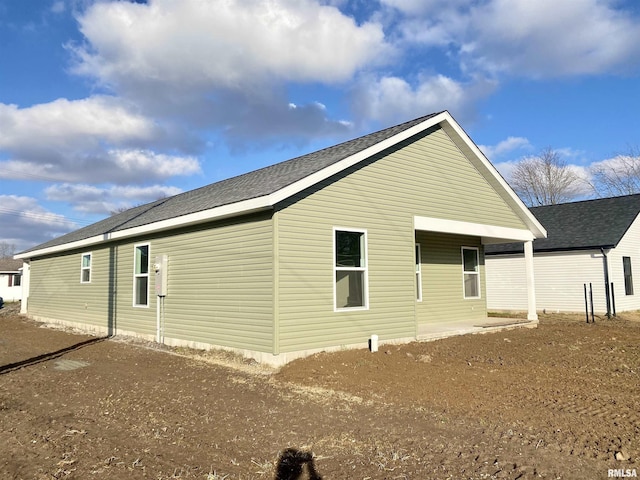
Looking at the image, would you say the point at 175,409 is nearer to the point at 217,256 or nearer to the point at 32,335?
the point at 217,256

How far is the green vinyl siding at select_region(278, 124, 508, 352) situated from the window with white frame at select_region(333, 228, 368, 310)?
16 centimetres

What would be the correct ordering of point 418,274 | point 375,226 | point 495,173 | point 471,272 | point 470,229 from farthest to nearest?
point 471,272 < point 418,274 < point 495,173 < point 470,229 < point 375,226

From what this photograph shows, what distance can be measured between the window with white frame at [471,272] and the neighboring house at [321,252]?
76 mm

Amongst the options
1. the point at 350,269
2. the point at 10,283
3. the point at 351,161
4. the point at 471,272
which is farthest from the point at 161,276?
the point at 10,283

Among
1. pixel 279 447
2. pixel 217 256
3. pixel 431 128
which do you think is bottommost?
pixel 279 447

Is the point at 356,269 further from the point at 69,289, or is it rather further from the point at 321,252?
the point at 69,289

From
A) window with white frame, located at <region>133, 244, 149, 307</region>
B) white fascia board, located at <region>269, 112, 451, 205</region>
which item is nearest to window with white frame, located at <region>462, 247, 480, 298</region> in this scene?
white fascia board, located at <region>269, 112, 451, 205</region>

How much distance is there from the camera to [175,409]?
243 inches

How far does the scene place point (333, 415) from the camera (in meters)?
5.86

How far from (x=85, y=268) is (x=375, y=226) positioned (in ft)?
34.3

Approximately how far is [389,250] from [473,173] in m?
4.46

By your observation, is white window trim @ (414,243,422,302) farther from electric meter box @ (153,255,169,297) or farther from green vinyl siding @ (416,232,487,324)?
electric meter box @ (153,255,169,297)

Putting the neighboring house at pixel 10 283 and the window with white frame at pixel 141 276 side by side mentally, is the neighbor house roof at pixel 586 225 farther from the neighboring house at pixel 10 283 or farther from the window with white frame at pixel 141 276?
the neighboring house at pixel 10 283

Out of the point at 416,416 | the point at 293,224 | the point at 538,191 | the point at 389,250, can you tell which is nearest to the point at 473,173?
the point at 389,250
